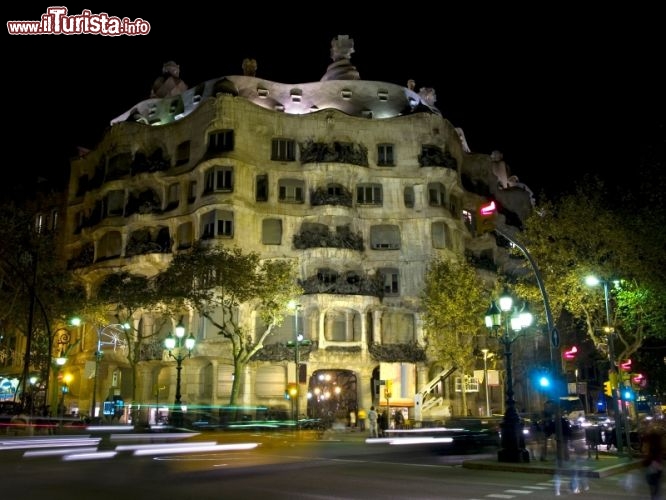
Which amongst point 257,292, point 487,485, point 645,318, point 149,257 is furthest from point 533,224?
point 149,257

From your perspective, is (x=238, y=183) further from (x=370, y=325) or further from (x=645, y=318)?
(x=645, y=318)

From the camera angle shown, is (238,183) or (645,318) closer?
(645,318)

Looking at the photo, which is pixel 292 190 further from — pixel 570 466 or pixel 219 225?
pixel 570 466

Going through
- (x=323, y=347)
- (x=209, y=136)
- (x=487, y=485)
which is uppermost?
(x=209, y=136)

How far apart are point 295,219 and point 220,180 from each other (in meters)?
6.35

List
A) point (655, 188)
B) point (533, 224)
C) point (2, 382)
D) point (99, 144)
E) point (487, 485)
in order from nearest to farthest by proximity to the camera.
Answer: point (487, 485) → point (655, 188) → point (533, 224) → point (99, 144) → point (2, 382)

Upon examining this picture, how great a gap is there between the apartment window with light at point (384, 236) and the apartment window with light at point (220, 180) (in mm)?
11590

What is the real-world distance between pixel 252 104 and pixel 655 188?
33.0 meters

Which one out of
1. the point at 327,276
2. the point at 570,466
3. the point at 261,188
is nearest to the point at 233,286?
the point at 327,276

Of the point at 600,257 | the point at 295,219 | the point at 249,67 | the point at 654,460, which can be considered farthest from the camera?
the point at 249,67

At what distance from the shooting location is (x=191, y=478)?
15.1 m

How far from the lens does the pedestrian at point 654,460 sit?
11344 millimetres

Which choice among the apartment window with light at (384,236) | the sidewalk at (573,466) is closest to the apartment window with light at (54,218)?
the apartment window with light at (384,236)

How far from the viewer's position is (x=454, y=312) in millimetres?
43594
